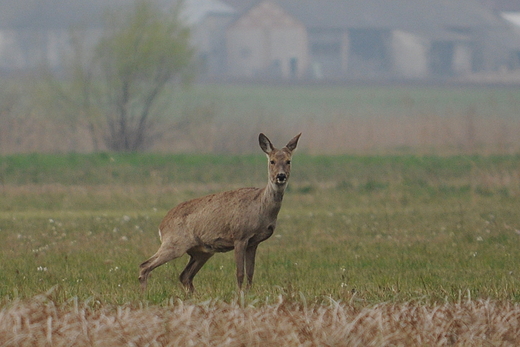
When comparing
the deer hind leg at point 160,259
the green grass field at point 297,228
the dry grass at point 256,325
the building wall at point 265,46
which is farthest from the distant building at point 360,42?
the dry grass at point 256,325

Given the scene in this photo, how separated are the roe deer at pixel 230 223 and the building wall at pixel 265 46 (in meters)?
98.2

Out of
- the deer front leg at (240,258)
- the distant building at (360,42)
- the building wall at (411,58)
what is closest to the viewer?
the deer front leg at (240,258)

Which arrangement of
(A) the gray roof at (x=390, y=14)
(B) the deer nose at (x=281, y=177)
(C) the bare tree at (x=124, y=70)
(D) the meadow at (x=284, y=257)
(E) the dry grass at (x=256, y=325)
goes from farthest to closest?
(A) the gray roof at (x=390, y=14)
(C) the bare tree at (x=124, y=70)
(B) the deer nose at (x=281, y=177)
(D) the meadow at (x=284, y=257)
(E) the dry grass at (x=256, y=325)

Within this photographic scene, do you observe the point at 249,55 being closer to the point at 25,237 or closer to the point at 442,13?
the point at 442,13

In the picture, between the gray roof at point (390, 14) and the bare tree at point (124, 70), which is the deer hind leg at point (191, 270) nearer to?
the bare tree at point (124, 70)

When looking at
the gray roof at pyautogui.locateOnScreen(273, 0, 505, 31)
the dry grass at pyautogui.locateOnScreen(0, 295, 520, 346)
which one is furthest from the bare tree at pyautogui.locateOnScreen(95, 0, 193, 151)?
the gray roof at pyautogui.locateOnScreen(273, 0, 505, 31)

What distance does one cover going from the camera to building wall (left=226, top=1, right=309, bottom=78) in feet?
364

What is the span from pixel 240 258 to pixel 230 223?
17.5 inches

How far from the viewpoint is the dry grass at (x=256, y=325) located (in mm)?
8688

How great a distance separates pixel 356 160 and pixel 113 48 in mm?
12336

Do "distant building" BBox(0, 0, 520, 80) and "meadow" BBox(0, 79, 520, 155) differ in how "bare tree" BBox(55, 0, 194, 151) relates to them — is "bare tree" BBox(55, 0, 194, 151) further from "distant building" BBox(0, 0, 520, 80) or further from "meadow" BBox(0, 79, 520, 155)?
"distant building" BBox(0, 0, 520, 80)

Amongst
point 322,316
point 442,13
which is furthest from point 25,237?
point 442,13

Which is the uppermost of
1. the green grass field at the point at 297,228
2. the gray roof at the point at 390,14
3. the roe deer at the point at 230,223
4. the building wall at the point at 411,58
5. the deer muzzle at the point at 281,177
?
the gray roof at the point at 390,14

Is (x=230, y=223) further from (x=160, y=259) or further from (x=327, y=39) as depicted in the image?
(x=327, y=39)
